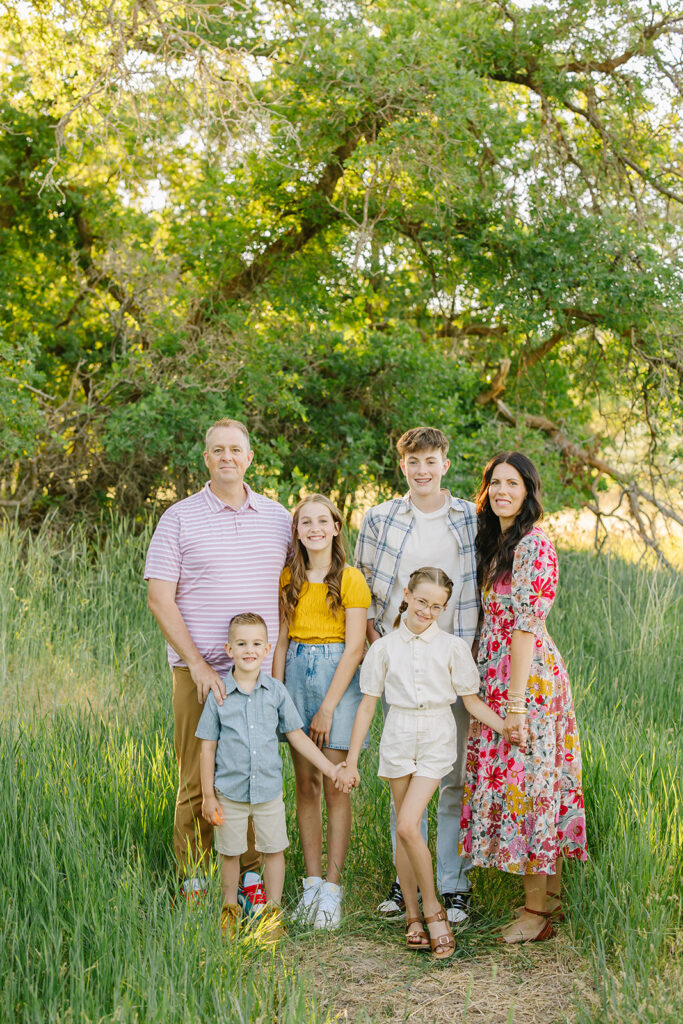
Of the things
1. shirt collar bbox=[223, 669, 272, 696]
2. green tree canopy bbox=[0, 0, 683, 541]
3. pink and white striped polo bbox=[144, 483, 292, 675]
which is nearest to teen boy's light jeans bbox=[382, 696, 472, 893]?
shirt collar bbox=[223, 669, 272, 696]

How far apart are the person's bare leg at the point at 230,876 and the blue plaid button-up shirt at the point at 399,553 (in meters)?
1.08

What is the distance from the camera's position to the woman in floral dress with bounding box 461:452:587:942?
140 inches

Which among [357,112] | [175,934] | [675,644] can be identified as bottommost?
[175,934]

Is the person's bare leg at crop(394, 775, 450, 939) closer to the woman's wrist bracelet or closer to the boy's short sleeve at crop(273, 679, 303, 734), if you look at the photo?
the woman's wrist bracelet

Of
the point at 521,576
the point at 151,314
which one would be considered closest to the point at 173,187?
the point at 151,314

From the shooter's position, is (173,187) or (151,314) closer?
(151,314)

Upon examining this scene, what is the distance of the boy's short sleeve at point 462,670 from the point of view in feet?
11.8

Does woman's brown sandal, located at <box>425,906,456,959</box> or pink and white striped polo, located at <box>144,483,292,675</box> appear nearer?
woman's brown sandal, located at <box>425,906,456,959</box>

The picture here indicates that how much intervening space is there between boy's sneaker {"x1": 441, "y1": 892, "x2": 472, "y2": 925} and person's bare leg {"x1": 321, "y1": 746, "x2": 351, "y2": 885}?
0.45m

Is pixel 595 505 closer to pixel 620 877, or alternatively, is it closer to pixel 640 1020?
pixel 620 877

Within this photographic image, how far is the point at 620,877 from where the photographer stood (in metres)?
3.51

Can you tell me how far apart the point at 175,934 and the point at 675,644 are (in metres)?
4.37

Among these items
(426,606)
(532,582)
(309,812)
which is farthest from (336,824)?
(532,582)

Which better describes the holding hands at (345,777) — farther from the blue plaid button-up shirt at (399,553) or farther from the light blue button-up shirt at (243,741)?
the blue plaid button-up shirt at (399,553)
